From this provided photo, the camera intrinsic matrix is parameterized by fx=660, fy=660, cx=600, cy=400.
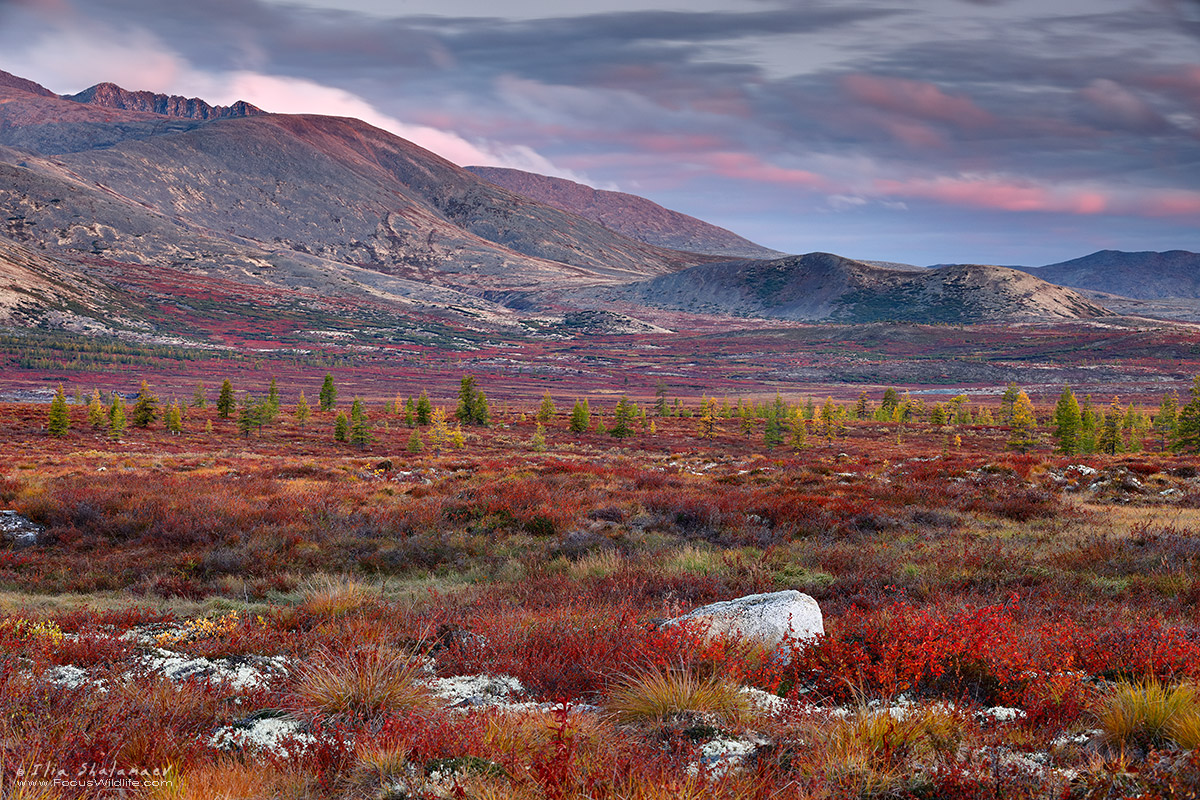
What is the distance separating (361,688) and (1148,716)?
5.10 m

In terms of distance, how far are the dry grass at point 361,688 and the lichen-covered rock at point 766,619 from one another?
7.57 ft

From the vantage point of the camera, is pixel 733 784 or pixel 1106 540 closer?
pixel 733 784

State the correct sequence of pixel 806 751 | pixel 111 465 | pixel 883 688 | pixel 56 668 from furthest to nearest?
pixel 111 465 → pixel 56 668 → pixel 883 688 → pixel 806 751

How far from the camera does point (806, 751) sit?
12.8 feet

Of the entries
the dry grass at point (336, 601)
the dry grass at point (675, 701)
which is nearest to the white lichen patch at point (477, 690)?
the dry grass at point (675, 701)

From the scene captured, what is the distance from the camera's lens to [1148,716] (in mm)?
4051

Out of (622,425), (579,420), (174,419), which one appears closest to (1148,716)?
(622,425)

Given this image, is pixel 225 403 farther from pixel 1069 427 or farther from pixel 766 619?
pixel 1069 427

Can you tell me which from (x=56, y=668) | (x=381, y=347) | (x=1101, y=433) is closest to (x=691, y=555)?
(x=56, y=668)

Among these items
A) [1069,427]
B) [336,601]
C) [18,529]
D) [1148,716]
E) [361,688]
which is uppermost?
[1148,716]

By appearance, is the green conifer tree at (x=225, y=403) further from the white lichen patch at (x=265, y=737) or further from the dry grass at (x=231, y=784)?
the dry grass at (x=231, y=784)

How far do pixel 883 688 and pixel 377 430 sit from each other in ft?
180

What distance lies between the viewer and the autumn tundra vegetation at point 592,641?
3658 mm

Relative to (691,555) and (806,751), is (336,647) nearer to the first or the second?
(806,751)
